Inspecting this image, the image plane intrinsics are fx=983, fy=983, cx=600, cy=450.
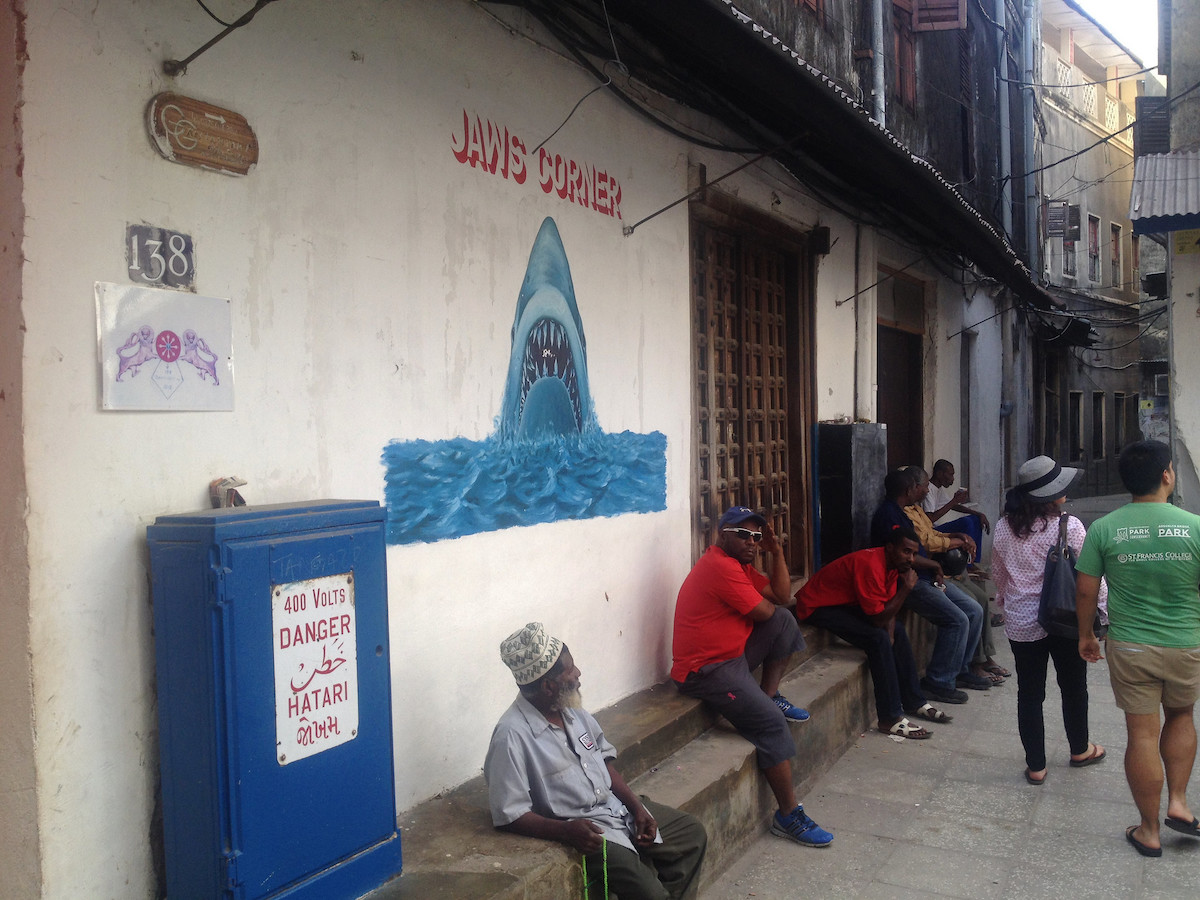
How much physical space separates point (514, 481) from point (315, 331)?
119cm

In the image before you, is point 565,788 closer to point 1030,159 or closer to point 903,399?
point 903,399

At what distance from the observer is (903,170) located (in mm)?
6180

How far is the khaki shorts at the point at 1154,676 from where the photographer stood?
4039 mm

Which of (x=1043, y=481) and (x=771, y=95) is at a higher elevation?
(x=771, y=95)

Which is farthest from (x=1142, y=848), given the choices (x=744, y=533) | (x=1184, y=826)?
(x=744, y=533)

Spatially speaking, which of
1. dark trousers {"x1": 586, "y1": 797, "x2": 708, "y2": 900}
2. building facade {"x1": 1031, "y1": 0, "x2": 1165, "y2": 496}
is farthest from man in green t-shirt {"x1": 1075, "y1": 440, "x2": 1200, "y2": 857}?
building facade {"x1": 1031, "y1": 0, "x2": 1165, "y2": 496}

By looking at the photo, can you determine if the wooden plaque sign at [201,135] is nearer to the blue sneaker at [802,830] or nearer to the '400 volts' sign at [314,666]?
the '400 volts' sign at [314,666]

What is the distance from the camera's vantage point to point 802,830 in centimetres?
448

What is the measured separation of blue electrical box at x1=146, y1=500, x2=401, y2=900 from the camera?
238 centimetres

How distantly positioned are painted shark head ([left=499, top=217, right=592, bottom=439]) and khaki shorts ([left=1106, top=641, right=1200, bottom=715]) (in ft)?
8.24

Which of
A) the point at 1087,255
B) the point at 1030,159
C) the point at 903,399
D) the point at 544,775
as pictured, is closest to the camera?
the point at 544,775

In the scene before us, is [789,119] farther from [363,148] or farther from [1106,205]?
[1106,205]

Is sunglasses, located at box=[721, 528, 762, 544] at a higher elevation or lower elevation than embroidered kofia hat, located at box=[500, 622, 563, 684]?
higher

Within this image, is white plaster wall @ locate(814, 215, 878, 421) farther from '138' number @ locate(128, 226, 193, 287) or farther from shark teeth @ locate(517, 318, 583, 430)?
'138' number @ locate(128, 226, 193, 287)
